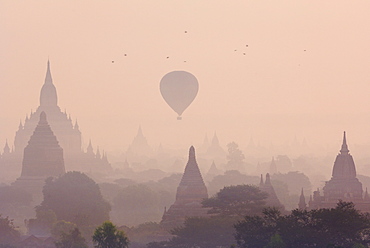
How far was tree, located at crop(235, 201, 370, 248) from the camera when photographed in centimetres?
8894

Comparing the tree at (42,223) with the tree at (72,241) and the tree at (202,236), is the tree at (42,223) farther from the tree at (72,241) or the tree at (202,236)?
the tree at (72,241)

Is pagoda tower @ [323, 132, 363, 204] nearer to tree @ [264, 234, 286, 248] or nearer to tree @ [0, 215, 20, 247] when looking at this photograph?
tree @ [0, 215, 20, 247]

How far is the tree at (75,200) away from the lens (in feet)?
427

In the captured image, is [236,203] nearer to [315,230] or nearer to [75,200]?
[315,230]

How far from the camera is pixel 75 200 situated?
135750 millimetres

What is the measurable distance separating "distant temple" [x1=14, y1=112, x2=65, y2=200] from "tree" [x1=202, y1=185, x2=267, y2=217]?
64568 millimetres

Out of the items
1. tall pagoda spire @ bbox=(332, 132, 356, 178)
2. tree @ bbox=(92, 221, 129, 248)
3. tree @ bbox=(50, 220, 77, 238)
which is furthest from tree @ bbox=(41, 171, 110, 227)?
tree @ bbox=(92, 221, 129, 248)

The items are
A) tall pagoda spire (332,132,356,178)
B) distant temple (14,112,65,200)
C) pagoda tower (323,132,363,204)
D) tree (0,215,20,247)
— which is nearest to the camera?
tree (0,215,20,247)

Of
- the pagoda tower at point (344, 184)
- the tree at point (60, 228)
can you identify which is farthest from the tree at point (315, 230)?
the pagoda tower at point (344, 184)

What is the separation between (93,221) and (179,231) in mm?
23200

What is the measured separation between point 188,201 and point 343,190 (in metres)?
15.1

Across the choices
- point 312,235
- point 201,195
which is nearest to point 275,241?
point 312,235

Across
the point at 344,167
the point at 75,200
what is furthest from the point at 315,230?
the point at 75,200

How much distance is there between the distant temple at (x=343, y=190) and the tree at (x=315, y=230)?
1321 inches
